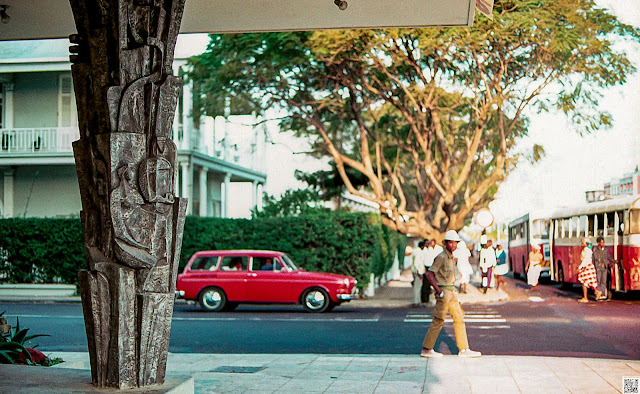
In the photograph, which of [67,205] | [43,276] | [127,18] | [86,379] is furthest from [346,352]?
[67,205]

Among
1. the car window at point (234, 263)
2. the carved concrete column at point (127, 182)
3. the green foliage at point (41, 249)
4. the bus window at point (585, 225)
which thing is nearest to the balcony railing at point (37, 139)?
the green foliage at point (41, 249)

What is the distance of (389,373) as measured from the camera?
10.3 m

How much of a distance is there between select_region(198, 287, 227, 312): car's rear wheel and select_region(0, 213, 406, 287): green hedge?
5155 millimetres

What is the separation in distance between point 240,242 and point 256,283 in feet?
19.7

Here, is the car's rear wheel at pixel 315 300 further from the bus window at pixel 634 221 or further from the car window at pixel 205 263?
the bus window at pixel 634 221

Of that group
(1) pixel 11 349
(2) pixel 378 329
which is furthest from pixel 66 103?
(1) pixel 11 349

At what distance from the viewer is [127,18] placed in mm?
6539

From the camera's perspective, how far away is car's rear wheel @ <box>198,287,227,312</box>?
21.4 meters

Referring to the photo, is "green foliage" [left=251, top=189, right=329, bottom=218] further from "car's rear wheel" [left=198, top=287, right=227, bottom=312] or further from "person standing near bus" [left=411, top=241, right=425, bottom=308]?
"car's rear wheel" [left=198, top=287, right=227, bottom=312]

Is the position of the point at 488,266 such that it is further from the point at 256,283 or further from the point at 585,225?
the point at 256,283

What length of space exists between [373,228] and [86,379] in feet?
64.3

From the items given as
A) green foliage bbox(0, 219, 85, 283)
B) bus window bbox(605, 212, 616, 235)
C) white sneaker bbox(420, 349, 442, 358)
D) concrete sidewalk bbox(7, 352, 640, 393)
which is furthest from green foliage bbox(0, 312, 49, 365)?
bus window bbox(605, 212, 616, 235)

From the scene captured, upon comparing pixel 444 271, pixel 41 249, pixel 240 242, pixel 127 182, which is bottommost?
pixel 444 271

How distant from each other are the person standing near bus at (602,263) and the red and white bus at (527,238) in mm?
10796
